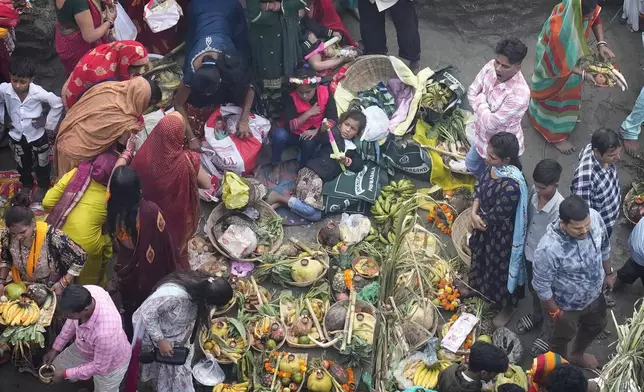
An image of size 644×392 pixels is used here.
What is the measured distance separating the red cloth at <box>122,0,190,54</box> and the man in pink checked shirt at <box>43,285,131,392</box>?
12.0ft

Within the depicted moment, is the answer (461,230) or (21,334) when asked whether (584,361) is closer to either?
(461,230)

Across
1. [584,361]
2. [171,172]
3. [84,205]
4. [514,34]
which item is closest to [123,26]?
[171,172]

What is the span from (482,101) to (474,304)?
1581mm

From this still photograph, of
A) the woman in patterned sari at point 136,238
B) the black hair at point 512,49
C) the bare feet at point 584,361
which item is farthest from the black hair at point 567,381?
the woman in patterned sari at point 136,238

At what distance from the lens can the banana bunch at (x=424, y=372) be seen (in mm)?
5891

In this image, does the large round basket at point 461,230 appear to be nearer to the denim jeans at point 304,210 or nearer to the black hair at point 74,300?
the denim jeans at point 304,210

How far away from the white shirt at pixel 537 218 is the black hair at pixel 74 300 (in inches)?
118

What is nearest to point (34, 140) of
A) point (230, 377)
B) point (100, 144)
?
point (100, 144)

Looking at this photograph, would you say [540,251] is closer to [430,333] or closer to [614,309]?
[430,333]

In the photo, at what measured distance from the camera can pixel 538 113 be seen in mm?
7727

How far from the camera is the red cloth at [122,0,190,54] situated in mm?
8016

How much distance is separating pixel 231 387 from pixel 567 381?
2318mm

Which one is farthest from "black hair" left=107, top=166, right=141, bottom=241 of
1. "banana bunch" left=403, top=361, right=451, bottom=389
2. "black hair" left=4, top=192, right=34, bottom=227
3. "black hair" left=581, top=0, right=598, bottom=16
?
"black hair" left=581, top=0, right=598, bottom=16

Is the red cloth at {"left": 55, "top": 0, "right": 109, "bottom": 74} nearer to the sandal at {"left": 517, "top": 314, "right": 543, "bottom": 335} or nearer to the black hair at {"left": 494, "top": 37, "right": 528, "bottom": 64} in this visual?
the black hair at {"left": 494, "top": 37, "right": 528, "bottom": 64}
